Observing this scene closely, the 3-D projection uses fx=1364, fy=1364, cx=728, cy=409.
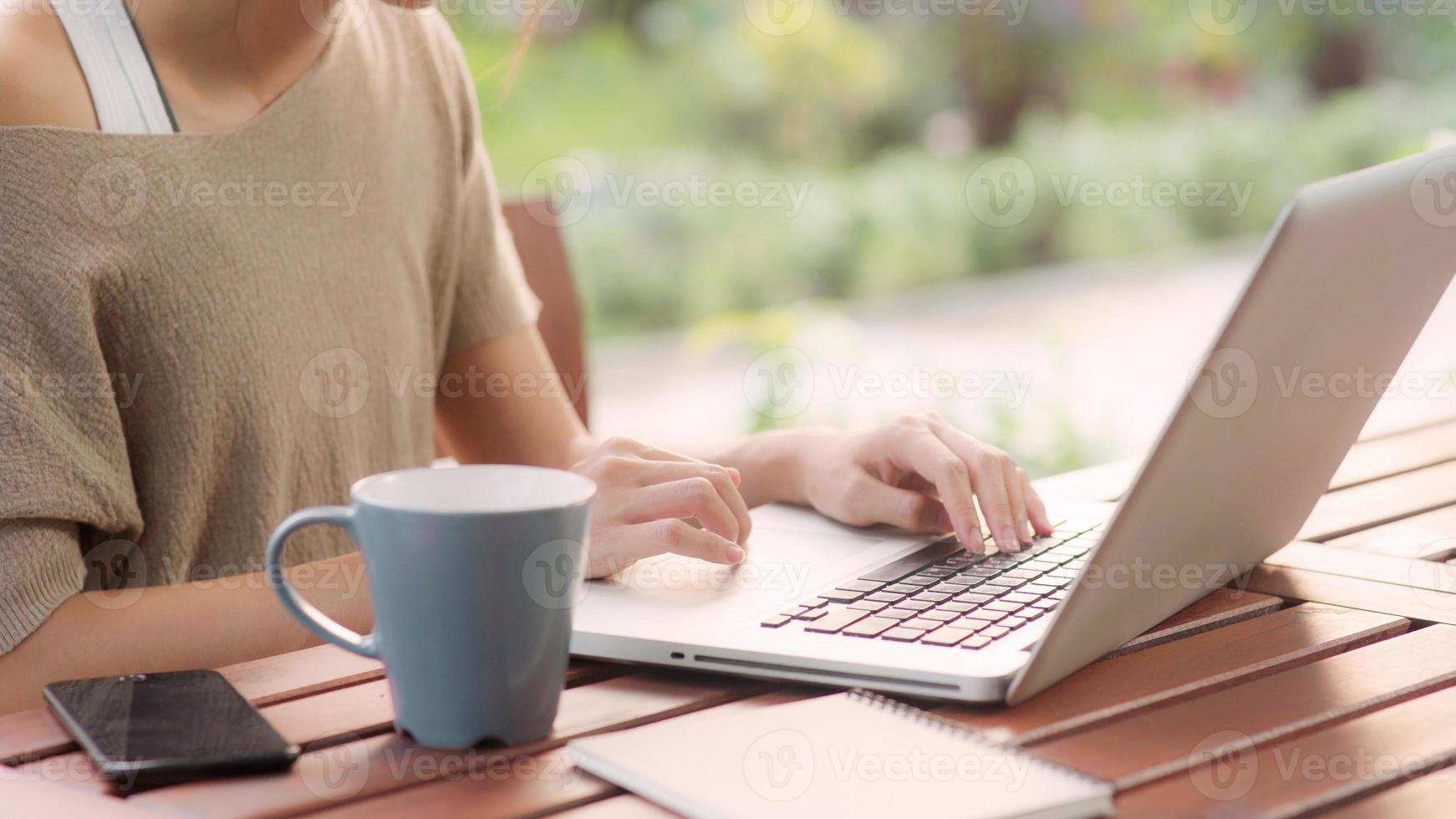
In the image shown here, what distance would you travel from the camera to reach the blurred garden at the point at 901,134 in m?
6.55

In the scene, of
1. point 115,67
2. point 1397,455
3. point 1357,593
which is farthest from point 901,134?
point 1357,593

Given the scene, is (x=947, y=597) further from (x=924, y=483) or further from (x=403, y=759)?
(x=403, y=759)

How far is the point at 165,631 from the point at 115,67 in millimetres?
447

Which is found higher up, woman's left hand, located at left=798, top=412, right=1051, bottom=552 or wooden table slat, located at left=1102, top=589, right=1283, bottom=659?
woman's left hand, located at left=798, top=412, right=1051, bottom=552

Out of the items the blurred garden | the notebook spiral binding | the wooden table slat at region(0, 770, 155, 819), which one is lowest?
the wooden table slat at region(0, 770, 155, 819)

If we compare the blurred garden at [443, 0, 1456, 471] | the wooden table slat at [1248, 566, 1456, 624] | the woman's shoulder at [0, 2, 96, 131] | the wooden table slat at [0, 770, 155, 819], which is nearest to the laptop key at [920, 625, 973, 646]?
the wooden table slat at [1248, 566, 1456, 624]

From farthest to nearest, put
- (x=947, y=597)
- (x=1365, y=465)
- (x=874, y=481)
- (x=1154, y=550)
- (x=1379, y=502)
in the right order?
(x=1365, y=465), (x=1379, y=502), (x=874, y=481), (x=947, y=597), (x=1154, y=550)

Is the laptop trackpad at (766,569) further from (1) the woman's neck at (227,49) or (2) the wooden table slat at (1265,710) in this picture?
(1) the woman's neck at (227,49)

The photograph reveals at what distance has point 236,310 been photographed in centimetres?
107

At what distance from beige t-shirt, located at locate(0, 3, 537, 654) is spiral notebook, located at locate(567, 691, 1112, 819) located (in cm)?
45

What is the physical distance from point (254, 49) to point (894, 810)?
2.94 feet

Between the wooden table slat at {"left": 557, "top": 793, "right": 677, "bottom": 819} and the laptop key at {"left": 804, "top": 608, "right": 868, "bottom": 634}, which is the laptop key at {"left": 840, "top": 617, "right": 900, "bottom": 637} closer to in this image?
the laptop key at {"left": 804, "top": 608, "right": 868, "bottom": 634}

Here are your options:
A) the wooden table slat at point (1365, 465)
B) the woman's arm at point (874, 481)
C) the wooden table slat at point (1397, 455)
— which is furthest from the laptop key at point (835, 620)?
the wooden table slat at point (1397, 455)

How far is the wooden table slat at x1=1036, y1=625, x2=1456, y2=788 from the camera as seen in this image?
0.58m
